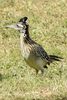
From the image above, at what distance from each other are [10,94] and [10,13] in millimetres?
5779

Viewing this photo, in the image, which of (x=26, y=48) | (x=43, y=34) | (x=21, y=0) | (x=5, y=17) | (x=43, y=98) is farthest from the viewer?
(x=21, y=0)

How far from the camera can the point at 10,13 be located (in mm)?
15297

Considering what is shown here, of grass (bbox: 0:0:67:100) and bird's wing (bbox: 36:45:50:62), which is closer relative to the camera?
grass (bbox: 0:0:67:100)

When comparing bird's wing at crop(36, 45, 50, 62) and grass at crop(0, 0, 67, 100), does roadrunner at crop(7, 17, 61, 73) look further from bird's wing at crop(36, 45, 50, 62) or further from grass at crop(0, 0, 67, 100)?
grass at crop(0, 0, 67, 100)

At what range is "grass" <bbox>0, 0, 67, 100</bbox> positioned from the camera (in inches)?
392

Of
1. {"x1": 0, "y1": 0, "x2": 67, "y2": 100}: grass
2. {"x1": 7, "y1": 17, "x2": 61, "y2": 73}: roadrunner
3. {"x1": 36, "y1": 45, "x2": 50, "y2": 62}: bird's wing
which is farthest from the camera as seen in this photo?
{"x1": 36, "y1": 45, "x2": 50, "y2": 62}: bird's wing

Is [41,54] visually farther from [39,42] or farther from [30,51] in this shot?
[39,42]

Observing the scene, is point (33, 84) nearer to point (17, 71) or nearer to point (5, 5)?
point (17, 71)

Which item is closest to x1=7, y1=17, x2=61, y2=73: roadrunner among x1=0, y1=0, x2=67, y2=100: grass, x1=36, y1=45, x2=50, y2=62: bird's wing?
x1=36, y1=45, x2=50, y2=62: bird's wing

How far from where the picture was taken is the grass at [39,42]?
995cm

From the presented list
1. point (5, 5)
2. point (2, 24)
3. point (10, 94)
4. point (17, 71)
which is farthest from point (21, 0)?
point (10, 94)

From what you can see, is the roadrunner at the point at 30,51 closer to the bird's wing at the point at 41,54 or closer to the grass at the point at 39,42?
the bird's wing at the point at 41,54

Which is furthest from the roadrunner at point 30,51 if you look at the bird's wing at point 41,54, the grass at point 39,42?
the grass at point 39,42

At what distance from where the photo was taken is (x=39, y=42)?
1356 centimetres
